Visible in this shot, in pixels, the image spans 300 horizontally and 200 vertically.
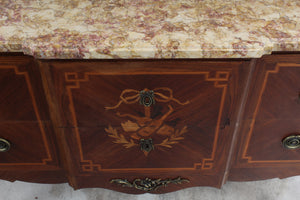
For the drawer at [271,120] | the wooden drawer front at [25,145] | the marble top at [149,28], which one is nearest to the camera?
the marble top at [149,28]

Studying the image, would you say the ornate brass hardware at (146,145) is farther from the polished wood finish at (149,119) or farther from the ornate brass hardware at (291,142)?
the ornate brass hardware at (291,142)

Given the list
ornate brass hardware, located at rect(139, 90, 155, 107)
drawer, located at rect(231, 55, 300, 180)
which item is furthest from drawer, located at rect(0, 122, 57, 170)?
drawer, located at rect(231, 55, 300, 180)

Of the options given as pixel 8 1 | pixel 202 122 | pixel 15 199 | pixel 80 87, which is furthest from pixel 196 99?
pixel 15 199

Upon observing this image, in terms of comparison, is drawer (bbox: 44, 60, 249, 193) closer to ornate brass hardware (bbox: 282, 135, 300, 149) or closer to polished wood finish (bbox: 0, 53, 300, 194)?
polished wood finish (bbox: 0, 53, 300, 194)

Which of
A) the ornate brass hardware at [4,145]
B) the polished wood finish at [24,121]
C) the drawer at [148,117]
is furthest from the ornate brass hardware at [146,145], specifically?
the ornate brass hardware at [4,145]

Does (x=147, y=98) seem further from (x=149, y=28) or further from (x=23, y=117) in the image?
(x=23, y=117)

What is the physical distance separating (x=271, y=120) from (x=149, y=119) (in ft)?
1.51

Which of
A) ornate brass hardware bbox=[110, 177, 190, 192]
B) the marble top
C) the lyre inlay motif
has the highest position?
the marble top

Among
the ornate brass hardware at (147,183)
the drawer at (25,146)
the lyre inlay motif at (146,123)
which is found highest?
the lyre inlay motif at (146,123)

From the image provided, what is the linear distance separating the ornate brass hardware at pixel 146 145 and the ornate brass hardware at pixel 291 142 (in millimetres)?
527

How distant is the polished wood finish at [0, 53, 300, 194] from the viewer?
0.85 meters

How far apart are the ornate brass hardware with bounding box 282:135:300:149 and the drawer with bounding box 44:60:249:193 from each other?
228 millimetres

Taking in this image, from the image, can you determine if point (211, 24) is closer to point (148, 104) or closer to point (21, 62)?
point (148, 104)

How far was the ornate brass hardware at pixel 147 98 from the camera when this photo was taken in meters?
0.88
